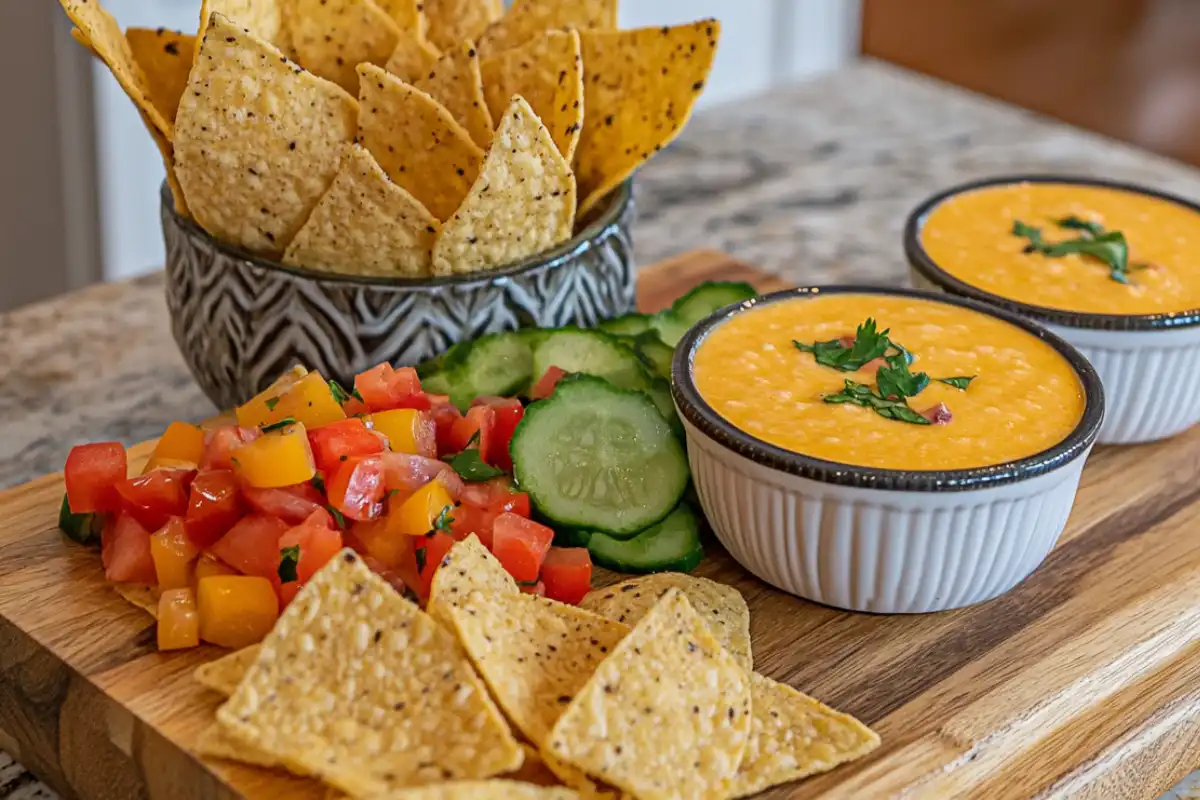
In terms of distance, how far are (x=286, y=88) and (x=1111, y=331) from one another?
122 cm

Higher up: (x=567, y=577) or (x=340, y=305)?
(x=340, y=305)

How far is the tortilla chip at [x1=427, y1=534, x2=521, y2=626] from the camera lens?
5.59ft

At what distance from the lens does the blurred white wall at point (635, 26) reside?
3.88 metres

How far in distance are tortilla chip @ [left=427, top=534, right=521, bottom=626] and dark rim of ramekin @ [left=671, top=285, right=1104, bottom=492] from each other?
1.05ft

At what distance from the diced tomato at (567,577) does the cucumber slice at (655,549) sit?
62 millimetres

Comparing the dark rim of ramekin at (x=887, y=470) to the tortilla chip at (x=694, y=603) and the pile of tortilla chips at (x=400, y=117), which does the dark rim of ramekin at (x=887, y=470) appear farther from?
the pile of tortilla chips at (x=400, y=117)

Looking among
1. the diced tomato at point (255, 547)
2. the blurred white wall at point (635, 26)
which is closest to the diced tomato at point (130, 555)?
the diced tomato at point (255, 547)

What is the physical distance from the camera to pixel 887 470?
1.79 m

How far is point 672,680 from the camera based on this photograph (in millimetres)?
1637

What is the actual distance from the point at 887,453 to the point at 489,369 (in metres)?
0.62

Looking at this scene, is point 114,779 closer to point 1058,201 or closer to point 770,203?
point 1058,201

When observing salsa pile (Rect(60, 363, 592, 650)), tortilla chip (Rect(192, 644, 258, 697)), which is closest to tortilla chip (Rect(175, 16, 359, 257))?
salsa pile (Rect(60, 363, 592, 650))

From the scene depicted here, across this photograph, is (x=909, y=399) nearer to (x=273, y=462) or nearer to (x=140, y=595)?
(x=273, y=462)

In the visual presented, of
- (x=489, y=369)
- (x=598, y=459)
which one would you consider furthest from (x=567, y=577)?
(x=489, y=369)
